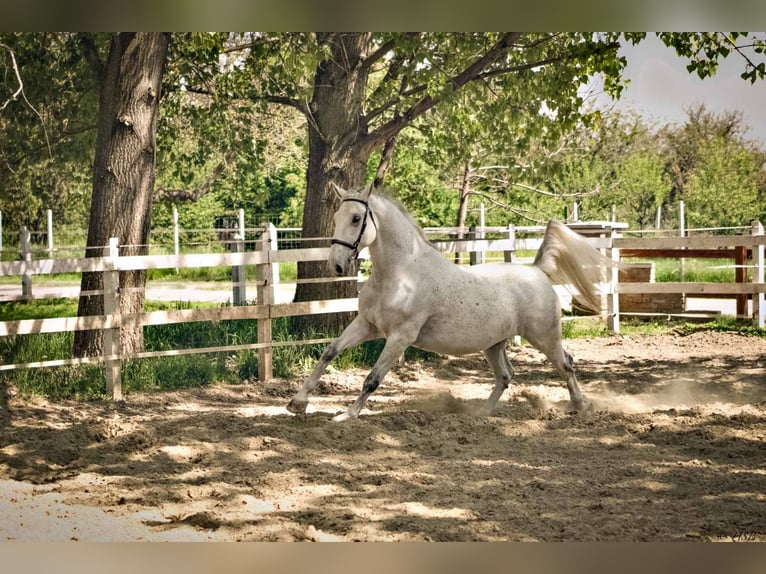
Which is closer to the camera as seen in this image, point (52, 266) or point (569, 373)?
point (569, 373)

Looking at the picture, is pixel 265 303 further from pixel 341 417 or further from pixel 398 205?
pixel 341 417

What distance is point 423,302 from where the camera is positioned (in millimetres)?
6512

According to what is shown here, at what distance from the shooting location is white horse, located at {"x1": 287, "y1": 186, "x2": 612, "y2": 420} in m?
6.28

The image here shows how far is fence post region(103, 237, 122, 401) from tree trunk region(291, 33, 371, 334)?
2.82 meters

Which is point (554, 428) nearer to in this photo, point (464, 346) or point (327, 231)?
point (464, 346)

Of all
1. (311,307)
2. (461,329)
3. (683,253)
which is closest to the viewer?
(461,329)

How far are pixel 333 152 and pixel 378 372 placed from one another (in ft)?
14.5

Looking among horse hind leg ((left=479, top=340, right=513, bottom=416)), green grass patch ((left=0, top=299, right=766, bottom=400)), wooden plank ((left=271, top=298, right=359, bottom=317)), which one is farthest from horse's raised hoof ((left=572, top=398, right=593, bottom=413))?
green grass patch ((left=0, top=299, right=766, bottom=400))

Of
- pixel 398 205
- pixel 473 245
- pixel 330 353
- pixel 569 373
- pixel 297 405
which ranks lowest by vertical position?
pixel 297 405

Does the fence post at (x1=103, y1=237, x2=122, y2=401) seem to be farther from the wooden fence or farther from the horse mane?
the horse mane

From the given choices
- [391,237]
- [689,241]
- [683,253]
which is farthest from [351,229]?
[683,253]

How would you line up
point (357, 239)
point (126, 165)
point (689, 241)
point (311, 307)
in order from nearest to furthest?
point (357, 239) → point (126, 165) → point (311, 307) → point (689, 241)

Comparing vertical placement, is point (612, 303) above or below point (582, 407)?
above

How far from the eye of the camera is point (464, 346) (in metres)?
6.66
